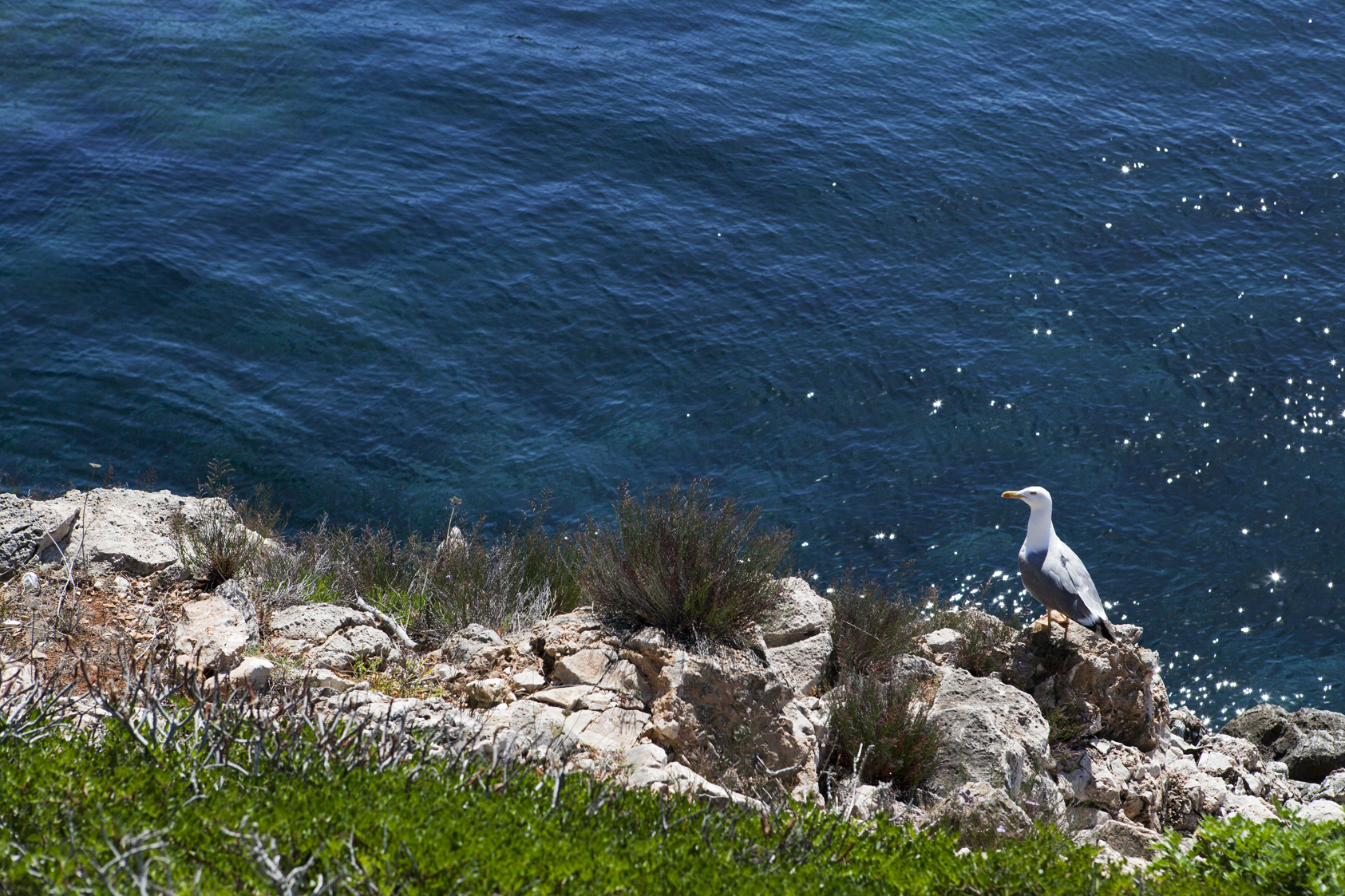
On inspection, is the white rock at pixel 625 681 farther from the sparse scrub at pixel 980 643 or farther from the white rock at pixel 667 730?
the sparse scrub at pixel 980 643

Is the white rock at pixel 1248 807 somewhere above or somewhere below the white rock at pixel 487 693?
below

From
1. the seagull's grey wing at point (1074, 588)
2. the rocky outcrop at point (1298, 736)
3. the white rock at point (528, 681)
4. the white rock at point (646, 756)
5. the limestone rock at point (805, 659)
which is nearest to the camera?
the white rock at point (646, 756)

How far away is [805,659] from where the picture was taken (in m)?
8.27

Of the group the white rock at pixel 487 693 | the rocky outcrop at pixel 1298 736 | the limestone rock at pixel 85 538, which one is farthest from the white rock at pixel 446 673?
the rocky outcrop at pixel 1298 736

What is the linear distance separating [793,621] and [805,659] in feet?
1.29

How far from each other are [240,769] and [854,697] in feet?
14.8

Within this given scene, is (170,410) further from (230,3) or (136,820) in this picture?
(230,3)

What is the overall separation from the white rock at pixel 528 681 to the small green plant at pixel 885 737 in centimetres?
213

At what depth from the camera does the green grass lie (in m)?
3.65

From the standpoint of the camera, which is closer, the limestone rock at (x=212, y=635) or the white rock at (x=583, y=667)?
the limestone rock at (x=212, y=635)

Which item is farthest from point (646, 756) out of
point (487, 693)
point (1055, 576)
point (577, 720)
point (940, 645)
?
point (1055, 576)

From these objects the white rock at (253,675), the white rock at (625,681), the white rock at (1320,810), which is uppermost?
the white rock at (253,675)

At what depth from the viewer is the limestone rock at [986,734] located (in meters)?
7.23

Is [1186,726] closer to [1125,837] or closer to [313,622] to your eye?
[1125,837]
